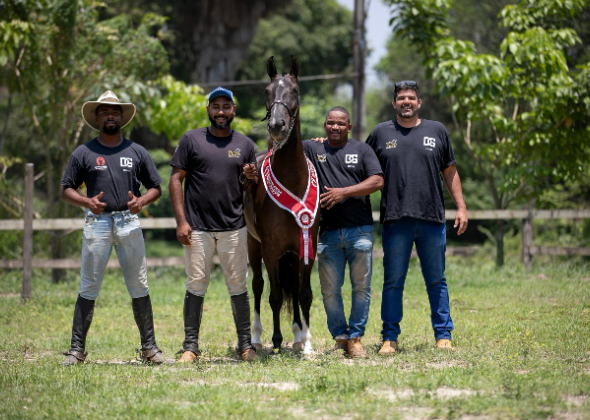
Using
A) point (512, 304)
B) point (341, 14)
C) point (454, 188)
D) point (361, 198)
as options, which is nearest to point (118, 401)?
Result: point (361, 198)

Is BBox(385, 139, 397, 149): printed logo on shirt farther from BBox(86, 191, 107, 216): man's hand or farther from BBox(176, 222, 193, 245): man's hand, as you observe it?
BBox(86, 191, 107, 216): man's hand

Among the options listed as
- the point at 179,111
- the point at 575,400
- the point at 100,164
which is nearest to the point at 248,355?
the point at 100,164

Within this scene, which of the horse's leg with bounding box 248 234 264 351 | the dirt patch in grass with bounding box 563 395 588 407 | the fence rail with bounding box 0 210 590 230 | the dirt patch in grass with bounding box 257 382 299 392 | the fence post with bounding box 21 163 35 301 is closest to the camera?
the dirt patch in grass with bounding box 563 395 588 407

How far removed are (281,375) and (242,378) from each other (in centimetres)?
29

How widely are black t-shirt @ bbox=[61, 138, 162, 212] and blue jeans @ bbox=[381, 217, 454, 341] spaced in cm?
233

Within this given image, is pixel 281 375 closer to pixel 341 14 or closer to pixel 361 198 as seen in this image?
pixel 361 198

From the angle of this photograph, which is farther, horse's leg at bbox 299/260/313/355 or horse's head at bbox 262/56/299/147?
horse's leg at bbox 299/260/313/355

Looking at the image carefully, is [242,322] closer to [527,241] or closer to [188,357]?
[188,357]

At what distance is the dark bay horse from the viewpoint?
5.20 metres

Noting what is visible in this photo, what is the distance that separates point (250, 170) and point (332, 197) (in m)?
0.73

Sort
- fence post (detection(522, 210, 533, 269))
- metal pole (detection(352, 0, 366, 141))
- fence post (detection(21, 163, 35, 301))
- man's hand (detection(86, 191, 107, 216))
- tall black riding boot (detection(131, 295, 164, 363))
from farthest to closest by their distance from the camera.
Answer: metal pole (detection(352, 0, 366, 141)) → fence post (detection(522, 210, 533, 269)) → fence post (detection(21, 163, 35, 301)) → tall black riding boot (detection(131, 295, 164, 363)) → man's hand (detection(86, 191, 107, 216))

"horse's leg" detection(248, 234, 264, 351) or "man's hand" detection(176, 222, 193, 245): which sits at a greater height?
"man's hand" detection(176, 222, 193, 245)

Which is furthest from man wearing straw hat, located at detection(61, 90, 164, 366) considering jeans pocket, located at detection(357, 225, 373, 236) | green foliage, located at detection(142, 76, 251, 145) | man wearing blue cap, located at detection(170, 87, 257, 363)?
green foliage, located at detection(142, 76, 251, 145)

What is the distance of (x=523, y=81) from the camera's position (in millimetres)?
10711
